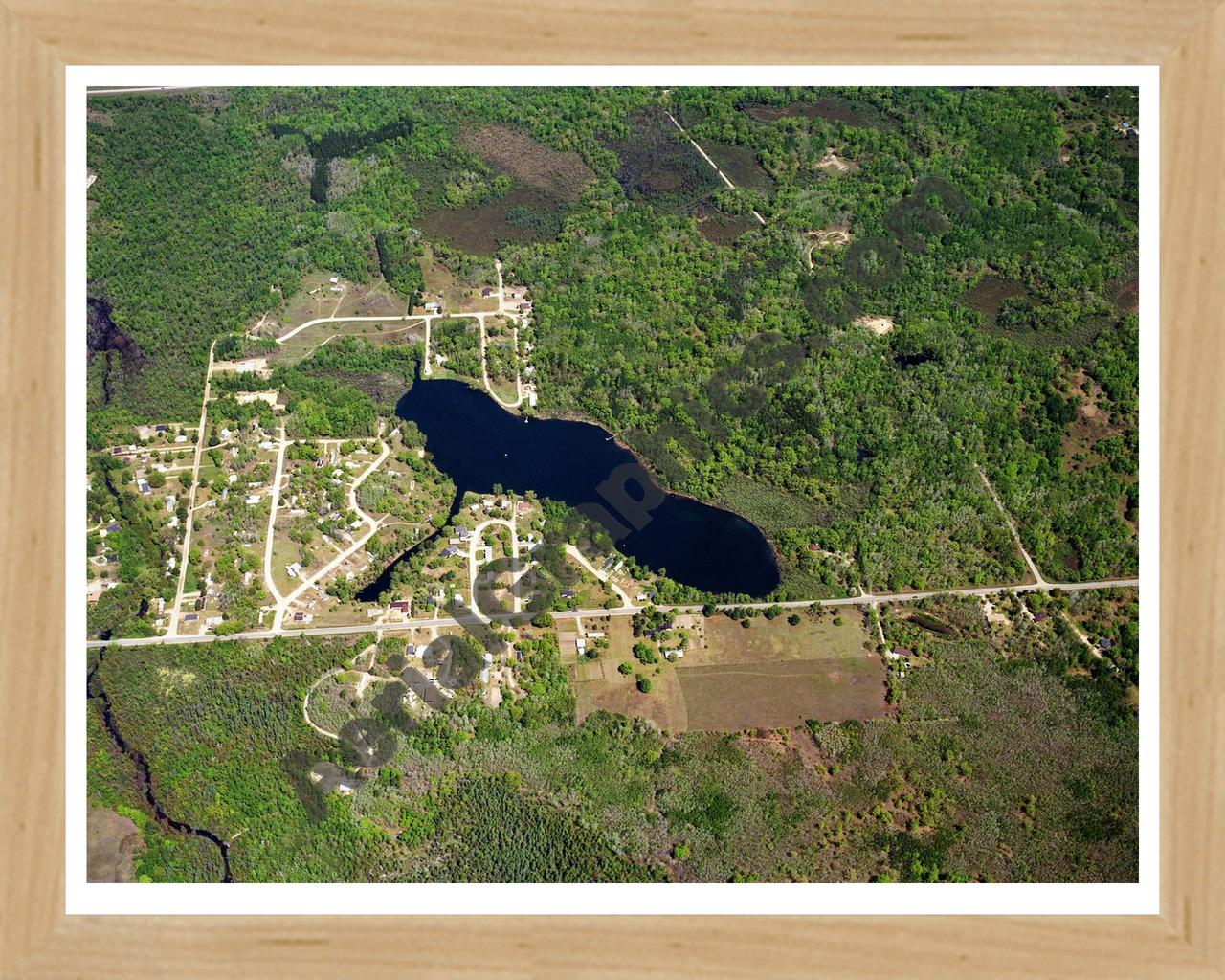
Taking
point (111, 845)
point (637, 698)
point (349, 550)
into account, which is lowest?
point (111, 845)

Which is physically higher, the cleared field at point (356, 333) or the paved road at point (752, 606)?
the cleared field at point (356, 333)

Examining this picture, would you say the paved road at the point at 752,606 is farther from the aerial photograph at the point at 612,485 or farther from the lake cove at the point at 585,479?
the lake cove at the point at 585,479

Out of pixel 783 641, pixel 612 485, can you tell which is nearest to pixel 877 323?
pixel 612 485

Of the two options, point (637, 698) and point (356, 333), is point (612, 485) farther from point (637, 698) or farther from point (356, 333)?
point (356, 333)

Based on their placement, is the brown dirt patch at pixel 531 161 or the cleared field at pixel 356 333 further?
the brown dirt patch at pixel 531 161

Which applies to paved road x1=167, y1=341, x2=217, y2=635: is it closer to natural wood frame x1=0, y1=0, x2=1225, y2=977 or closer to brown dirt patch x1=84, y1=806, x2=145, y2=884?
brown dirt patch x1=84, y1=806, x2=145, y2=884

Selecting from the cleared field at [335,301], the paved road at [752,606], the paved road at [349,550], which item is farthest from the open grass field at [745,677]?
the cleared field at [335,301]
